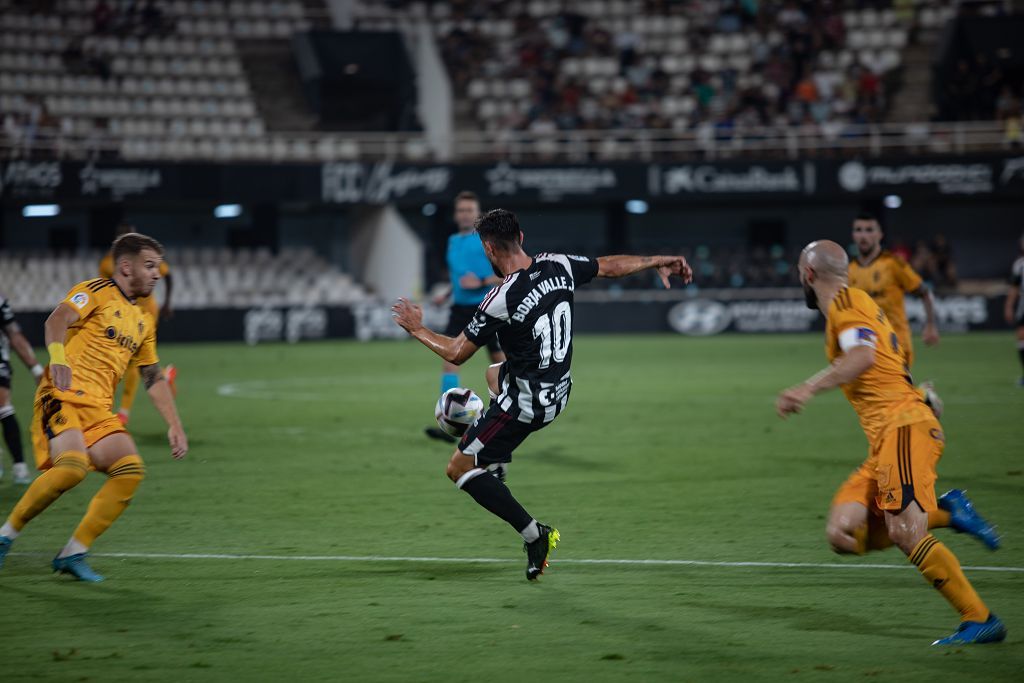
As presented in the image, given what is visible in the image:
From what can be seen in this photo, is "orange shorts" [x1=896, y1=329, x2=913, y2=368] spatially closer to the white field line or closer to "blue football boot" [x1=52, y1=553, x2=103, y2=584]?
the white field line

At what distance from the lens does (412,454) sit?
1267 centimetres

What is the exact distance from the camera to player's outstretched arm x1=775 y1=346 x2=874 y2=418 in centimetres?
586

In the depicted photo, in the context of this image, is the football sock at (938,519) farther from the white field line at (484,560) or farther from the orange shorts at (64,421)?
the orange shorts at (64,421)

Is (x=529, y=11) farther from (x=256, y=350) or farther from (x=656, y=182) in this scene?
(x=256, y=350)

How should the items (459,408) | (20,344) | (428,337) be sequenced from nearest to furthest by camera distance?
(428,337) → (459,408) → (20,344)

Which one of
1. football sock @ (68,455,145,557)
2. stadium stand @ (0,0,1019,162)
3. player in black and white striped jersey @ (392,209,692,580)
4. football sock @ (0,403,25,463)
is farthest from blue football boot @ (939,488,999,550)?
stadium stand @ (0,0,1019,162)

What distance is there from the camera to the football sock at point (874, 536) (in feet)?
20.2

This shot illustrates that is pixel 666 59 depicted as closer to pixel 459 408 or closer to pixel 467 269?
pixel 467 269

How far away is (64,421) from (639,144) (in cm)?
3041

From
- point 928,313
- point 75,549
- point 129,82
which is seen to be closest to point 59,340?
point 75,549

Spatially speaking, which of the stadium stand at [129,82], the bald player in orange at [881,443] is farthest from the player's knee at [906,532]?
the stadium stand at [129,82]

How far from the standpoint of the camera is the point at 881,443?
609cm

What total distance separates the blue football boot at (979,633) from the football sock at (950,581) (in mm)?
27

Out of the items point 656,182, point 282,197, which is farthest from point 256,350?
point 656,182
